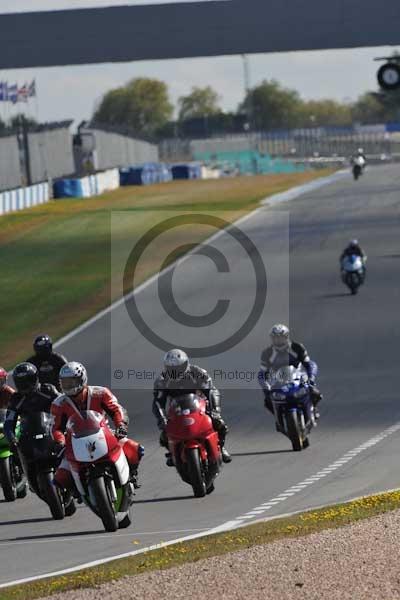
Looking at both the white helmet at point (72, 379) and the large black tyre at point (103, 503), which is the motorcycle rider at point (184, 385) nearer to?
the white helmet at point (72, 379)

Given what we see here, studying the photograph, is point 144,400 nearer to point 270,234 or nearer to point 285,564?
point 285,564

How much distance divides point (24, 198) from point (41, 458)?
6163 centimetres

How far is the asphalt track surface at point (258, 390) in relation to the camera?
49.2 ft

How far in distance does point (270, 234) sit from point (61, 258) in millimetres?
9168

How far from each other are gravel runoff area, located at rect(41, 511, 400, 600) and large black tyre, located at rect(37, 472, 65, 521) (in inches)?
146

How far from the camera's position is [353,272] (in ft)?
138

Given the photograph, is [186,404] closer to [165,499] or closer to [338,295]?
[165,499]

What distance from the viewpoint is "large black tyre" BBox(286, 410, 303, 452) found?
789 inches

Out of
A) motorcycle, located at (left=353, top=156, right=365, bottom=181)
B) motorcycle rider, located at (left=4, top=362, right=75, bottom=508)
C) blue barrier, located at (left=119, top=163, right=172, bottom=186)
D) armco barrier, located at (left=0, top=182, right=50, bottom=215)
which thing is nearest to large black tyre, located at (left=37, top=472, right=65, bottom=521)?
motorcycle rider, located at (left=4, top=362, right=75, bottom=508)

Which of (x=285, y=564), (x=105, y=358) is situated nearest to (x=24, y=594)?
(x=285, y=564)

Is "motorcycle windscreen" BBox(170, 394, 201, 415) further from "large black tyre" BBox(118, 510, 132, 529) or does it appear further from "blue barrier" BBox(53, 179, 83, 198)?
"blue barrier" BBox(53, 179, 83, 198)

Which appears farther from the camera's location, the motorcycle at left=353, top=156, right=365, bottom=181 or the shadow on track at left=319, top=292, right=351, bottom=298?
the motorcycle at left=353, top=156, right=365, bottom=181

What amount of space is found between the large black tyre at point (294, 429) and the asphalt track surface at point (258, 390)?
203 millimetres

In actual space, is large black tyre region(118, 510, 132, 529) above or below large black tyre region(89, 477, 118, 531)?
below
